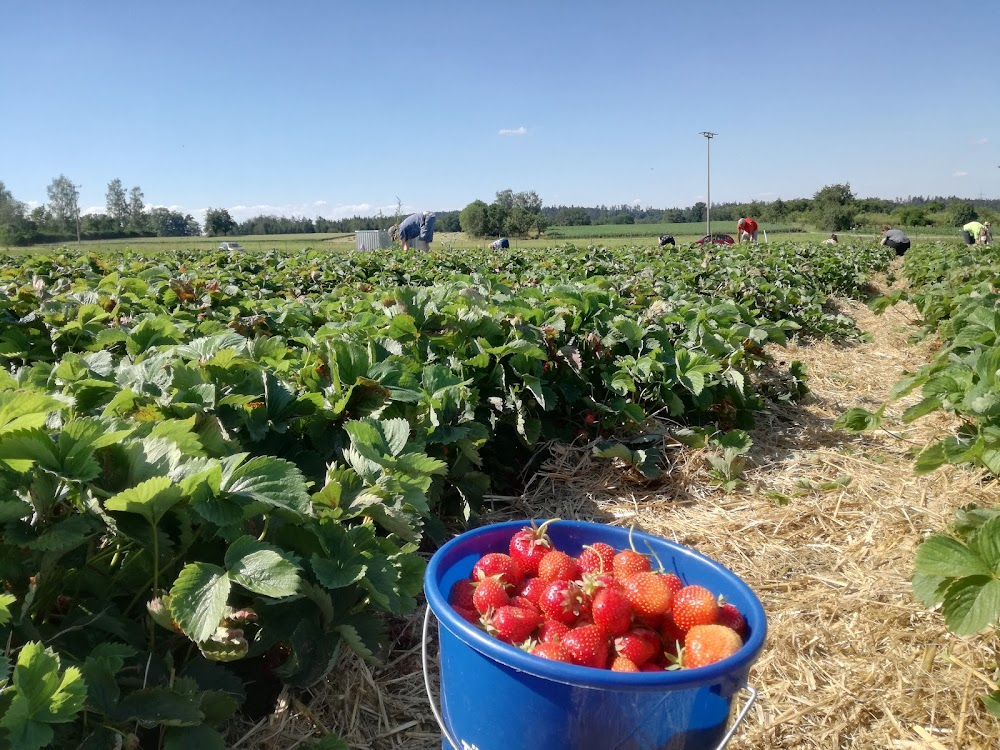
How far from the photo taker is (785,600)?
263 centimetres

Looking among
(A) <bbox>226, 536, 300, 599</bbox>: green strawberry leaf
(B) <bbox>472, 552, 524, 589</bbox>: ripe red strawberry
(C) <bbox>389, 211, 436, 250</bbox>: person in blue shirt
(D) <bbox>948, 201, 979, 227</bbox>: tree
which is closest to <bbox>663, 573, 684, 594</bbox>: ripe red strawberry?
(B) <bbox>472, 552, 524, 589</bbox>: ripe red strawberry

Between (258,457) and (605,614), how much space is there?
846mm

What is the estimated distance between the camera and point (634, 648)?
1339 millimetres

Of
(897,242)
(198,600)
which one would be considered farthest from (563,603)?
(897,242)

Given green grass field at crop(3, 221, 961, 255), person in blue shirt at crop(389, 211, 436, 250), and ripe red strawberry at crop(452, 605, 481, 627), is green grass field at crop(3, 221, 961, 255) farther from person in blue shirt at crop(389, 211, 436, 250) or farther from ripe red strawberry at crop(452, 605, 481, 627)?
ripe red strawberry at crop(452, 605, 481, 627)

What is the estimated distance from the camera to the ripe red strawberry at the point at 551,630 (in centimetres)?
135

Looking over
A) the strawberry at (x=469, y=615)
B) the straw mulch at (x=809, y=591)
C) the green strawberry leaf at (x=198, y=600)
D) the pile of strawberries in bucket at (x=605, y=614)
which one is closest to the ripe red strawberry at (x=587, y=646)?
the pile of strawberries in bucket at (x=605, y=614)

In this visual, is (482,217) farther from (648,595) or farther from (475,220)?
(648,595)

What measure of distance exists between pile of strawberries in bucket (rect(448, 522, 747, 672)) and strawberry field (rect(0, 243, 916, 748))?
1.23 feet

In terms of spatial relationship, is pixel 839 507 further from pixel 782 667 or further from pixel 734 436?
pixel 782 667

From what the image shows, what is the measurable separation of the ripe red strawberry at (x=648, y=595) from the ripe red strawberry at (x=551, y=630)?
0.16 meters

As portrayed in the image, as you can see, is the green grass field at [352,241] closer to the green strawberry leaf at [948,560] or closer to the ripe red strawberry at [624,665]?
the ripe red strawberry at [624,665]

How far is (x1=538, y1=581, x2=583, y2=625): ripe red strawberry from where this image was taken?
1388 mm

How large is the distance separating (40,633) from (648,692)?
1.30 metres
